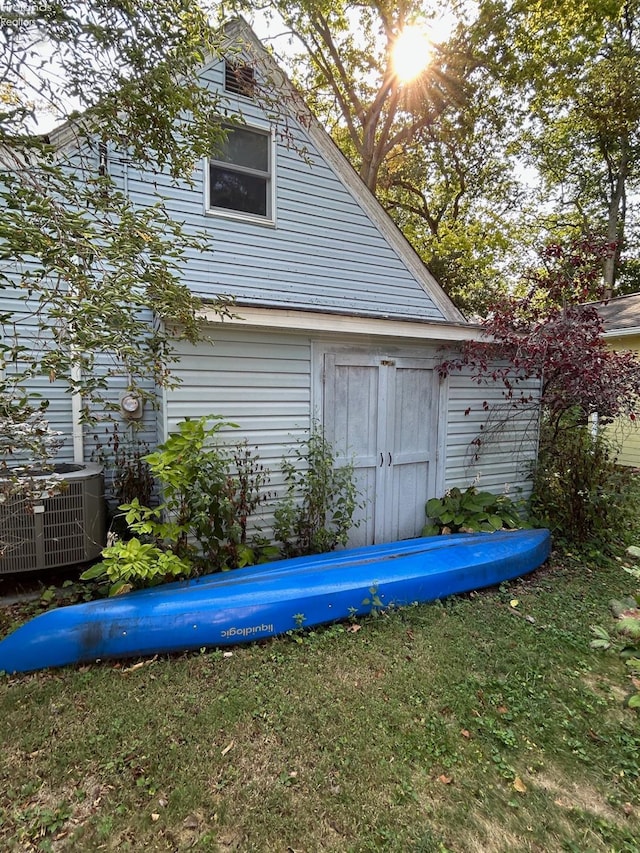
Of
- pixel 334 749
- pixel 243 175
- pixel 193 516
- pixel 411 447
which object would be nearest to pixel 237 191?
pixel 243 175

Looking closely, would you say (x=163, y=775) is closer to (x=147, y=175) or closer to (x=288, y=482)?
(x=288, y=482)

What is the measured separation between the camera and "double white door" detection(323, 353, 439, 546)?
481 centimetres

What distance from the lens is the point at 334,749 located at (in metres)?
2.31

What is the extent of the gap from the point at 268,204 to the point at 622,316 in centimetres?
965

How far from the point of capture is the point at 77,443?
197 inches

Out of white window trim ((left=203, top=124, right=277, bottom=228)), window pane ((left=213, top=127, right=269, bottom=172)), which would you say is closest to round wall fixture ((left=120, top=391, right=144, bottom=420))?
white window trim ((left=203, top=124, right=277, bottom=228))

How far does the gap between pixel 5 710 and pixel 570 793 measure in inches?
123

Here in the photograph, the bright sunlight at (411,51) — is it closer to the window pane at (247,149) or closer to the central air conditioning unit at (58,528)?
the window pane at (247,149)

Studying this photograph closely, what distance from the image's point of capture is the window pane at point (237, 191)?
5715mm

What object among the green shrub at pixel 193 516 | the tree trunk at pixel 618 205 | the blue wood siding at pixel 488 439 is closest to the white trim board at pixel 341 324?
the blue wood siding at pixel 488 439

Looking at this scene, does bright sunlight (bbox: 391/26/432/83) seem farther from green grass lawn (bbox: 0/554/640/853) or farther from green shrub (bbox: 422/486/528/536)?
green grass lawn (bbox: 0/554/640/853)

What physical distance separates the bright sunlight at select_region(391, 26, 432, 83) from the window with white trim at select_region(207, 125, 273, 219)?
859 cm

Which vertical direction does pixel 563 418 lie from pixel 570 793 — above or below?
above

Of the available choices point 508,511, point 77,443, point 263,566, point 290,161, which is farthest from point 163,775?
point 290,161
